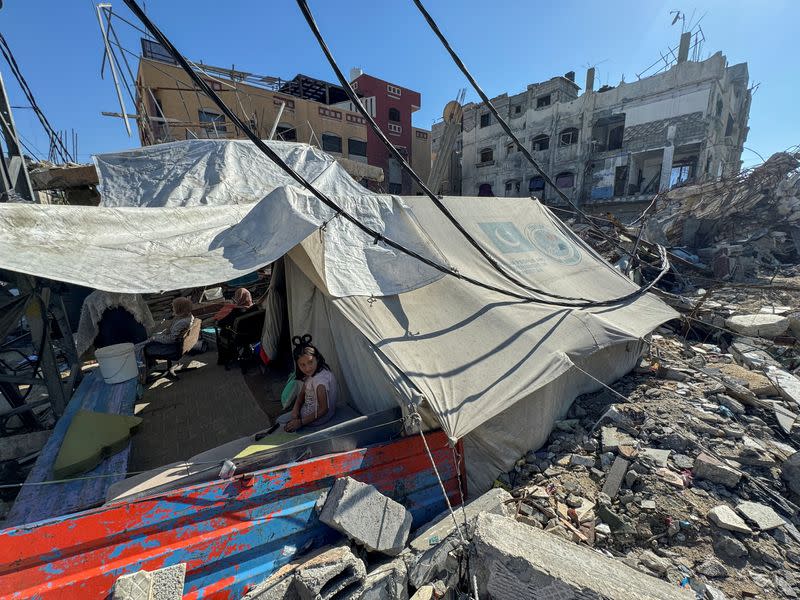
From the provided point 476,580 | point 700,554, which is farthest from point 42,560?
point 700,554

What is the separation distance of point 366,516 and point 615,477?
235 centimetres

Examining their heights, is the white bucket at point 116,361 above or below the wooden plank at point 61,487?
above

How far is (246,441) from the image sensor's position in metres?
3.14

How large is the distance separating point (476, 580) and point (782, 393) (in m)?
4.66

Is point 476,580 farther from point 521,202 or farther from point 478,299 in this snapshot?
point 521,202

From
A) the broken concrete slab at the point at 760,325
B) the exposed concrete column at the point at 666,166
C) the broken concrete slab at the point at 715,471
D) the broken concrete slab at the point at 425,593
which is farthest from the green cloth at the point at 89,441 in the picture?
the exposed concrete column at the point at 666,166

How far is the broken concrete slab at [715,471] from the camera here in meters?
3.08

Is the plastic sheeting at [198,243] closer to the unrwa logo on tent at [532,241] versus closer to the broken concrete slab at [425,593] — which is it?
the unrwa logo on tent at [532,241]

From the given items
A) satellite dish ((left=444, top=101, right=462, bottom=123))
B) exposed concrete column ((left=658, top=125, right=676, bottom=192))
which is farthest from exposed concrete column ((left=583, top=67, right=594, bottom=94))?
satellite dish ((left=444, top=101, right=462, bottom=123))

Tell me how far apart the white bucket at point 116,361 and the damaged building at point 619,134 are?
76.3ft

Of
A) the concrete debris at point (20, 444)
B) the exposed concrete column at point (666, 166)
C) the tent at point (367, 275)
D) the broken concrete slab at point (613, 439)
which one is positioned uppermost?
the exposed concrete column at point (666, 166)

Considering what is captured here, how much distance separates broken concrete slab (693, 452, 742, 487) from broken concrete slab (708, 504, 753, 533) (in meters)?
Result: 0.35

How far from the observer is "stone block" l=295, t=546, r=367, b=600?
214 centimetres

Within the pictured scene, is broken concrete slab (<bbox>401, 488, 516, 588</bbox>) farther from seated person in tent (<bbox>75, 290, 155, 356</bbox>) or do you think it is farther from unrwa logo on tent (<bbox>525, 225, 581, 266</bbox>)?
seated person in tent (<bbox>75, 290, 155, 356</bbox>)
